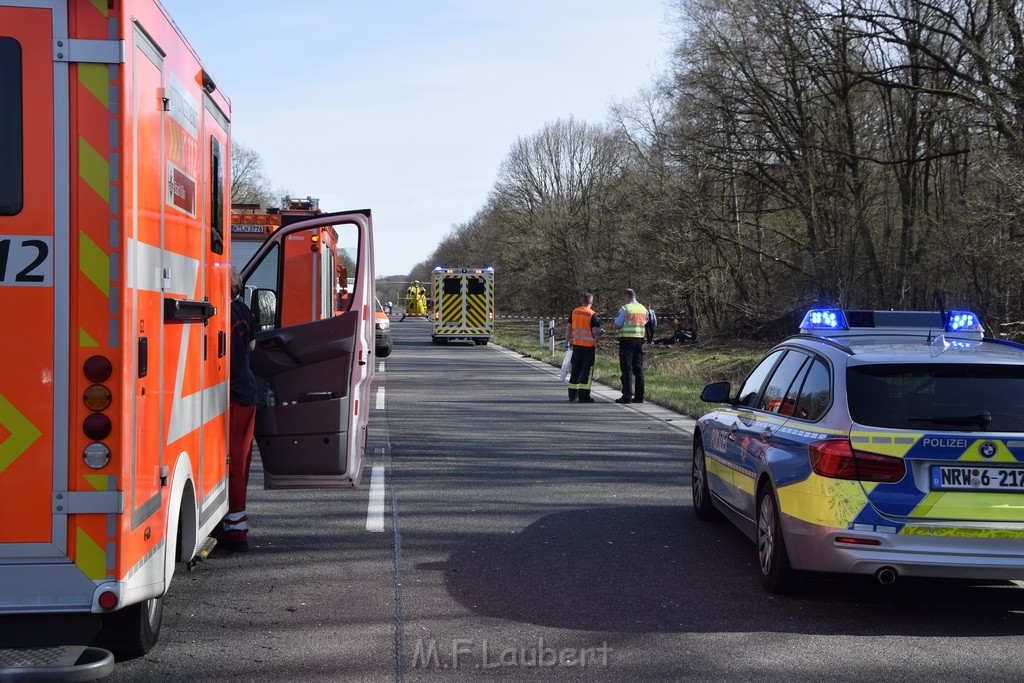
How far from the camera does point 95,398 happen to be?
4262 mm

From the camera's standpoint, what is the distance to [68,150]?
167 inches

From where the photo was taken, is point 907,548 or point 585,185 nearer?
point 907,548

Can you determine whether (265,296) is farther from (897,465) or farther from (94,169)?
(897,465)

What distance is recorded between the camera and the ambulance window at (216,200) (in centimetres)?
624

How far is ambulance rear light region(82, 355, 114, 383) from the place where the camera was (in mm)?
4250

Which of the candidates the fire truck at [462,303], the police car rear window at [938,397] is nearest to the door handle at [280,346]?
the police car rear window at [938,397]

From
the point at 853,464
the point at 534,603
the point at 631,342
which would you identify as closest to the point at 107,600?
the point at 534,603

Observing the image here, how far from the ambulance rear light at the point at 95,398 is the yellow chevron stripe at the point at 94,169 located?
69 centimetres

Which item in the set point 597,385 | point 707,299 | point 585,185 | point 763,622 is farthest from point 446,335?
point 763,622

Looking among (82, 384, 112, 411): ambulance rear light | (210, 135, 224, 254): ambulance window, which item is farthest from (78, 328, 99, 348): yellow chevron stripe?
(210, 135, 224, 254): ambulance window

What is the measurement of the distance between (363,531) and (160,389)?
3.70 metres

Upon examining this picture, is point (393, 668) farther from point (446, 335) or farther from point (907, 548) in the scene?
point (446, 335)

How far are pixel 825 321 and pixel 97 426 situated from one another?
15.8ft

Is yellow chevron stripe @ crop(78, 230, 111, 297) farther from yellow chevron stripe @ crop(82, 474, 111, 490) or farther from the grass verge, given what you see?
the grass verge
